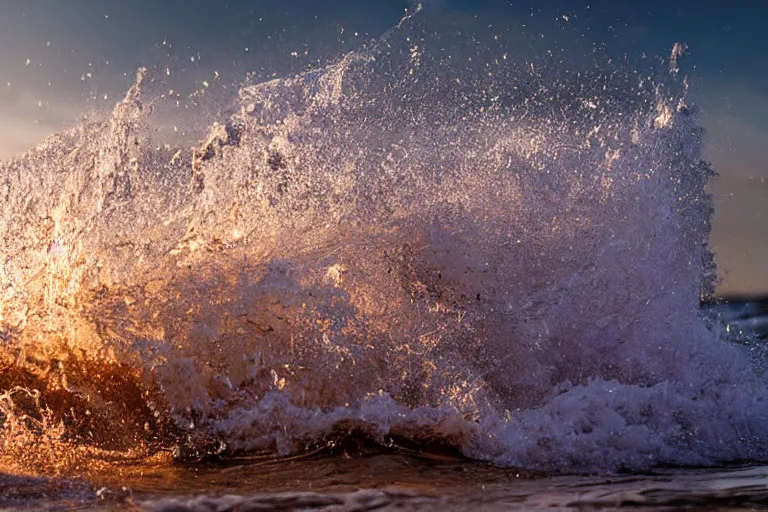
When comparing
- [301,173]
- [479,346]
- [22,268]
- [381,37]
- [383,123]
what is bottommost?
[479,346]

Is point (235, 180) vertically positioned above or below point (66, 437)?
above

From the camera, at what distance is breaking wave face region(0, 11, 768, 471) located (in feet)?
→ 11.2

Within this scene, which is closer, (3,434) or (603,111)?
(3,434)

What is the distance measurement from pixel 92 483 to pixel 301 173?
5.92 feet

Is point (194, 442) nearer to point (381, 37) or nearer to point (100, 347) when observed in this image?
point (100, 347)

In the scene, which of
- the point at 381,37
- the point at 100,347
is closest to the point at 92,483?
the point at 100,347

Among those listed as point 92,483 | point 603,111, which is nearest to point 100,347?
point 92,483

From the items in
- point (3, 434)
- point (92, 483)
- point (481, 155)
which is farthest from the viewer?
point (481, 155)

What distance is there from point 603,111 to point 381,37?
49.9 inches

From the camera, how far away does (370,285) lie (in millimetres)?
3768

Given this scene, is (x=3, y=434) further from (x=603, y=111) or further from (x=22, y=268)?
(x=603, y=111)

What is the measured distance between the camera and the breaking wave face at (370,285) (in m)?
3.42

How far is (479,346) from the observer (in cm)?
379

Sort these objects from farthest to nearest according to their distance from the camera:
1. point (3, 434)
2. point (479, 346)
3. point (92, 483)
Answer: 1. point (479, 346)
2. point (3, 434)
3. point (92, 483)
